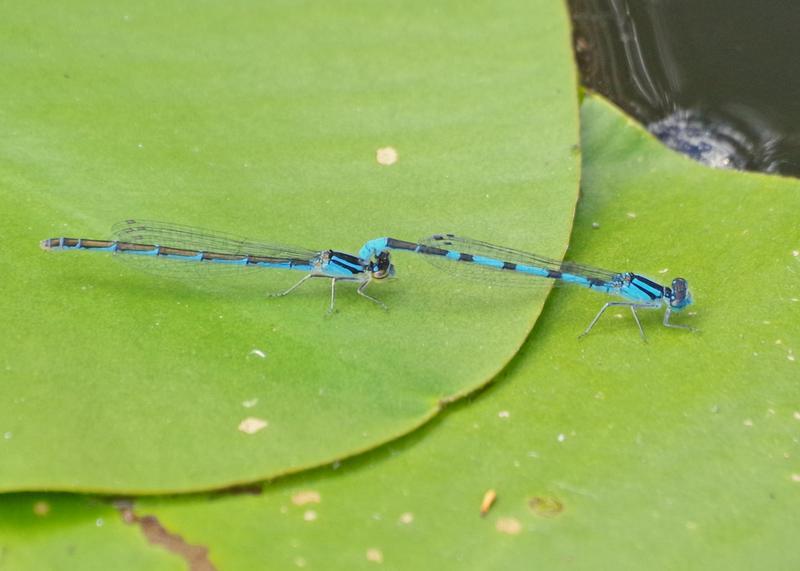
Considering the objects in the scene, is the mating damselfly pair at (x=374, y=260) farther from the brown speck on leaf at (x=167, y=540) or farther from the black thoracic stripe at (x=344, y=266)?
the brown speck on leaf at (x=167, y=540)

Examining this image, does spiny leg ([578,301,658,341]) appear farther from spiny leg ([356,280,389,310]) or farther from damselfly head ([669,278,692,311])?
spiny leg ([356,280,389,310])

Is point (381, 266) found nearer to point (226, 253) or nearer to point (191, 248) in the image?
point (226, 253)

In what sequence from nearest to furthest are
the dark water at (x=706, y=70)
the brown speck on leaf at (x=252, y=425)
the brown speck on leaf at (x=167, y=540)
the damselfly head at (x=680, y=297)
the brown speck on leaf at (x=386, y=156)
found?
1. the brown speck on leaf at (x=167, y=540)
2. the brown speck on leaf at (x=252, y=425)
3. the damselfly head at (x=680, y=297)
4. the brown speck on leaf at (x=386, y=156)
5. the dark water at (x=706, y=70)

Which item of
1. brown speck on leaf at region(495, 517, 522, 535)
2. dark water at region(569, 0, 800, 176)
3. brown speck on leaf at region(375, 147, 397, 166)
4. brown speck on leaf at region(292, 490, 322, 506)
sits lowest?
brown speck on leaf at region(292, 490, 322, 506)

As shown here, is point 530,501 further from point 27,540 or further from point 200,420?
point 27,540

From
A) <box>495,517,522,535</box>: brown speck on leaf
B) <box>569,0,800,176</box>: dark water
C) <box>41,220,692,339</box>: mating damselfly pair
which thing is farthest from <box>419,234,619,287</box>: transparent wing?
<box>569,0,800,176</box>: dark water

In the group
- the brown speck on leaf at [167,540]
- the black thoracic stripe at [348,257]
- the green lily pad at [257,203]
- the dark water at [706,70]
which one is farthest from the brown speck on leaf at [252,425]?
the dark water at [706,70]

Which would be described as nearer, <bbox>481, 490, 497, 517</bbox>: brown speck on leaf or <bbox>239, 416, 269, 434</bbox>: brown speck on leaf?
<bbox>481, 490, 497, 517</bbox>: brown speck on leaf
